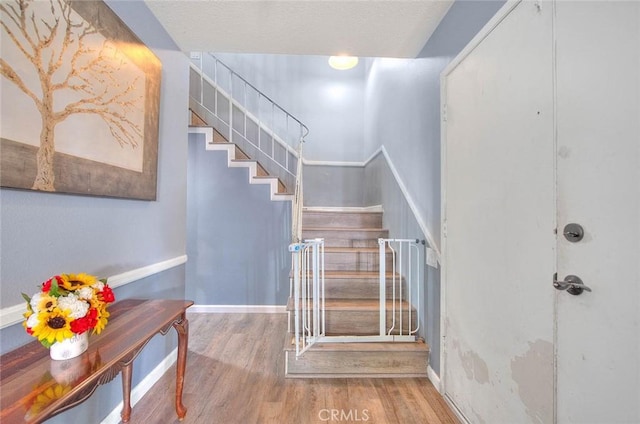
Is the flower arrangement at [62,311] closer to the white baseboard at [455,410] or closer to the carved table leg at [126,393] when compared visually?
the carved table leg at [126,393]

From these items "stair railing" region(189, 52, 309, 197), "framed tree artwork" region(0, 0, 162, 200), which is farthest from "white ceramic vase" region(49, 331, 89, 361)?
"stair railing" region(189, 52, 309, 197)

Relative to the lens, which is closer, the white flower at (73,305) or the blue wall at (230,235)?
the white flower at (73,305)

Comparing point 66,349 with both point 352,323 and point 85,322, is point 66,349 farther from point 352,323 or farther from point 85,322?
point 352,323

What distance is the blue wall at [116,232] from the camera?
1011mm

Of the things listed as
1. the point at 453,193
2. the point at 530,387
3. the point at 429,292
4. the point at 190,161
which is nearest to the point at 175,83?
the point at 190,161

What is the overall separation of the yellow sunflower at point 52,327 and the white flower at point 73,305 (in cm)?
2

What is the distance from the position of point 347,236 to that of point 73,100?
8.06ft

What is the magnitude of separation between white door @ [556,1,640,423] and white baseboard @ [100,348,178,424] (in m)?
2.10

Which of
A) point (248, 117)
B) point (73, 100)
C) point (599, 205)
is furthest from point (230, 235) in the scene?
point (599, 205)

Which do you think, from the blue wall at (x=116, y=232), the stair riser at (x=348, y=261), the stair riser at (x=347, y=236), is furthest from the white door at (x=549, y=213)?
the blue wall at (x=116, y=232)

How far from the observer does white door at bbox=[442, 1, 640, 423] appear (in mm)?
782

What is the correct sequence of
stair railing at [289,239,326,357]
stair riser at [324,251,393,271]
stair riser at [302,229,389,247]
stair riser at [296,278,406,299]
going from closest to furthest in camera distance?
1. stair railing at [289,239,326,357]
2. stair riser at [296,278,406,299]
3. stair riser at [324,251,393,271]
4. stair riser at [302,229,389,247]

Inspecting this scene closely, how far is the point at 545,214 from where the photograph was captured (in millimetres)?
1026

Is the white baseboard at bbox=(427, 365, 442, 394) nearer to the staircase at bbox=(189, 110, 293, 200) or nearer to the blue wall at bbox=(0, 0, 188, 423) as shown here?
the blue wall at bbox=(0, 0, 188, 423)
